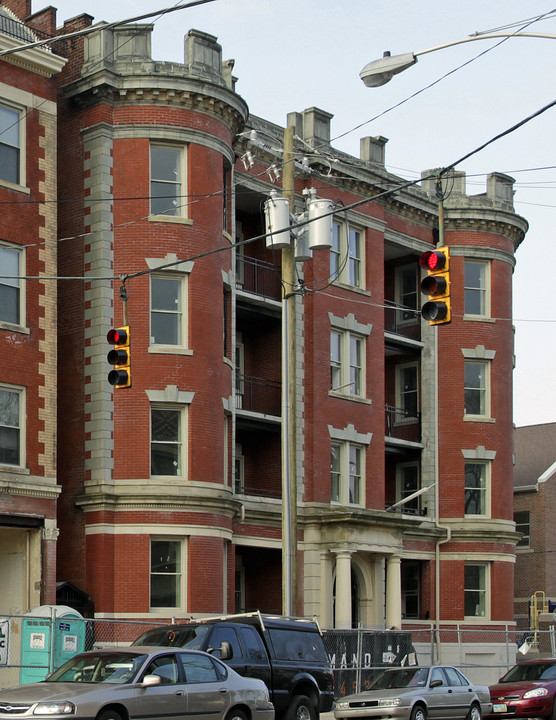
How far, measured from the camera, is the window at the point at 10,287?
31516 mm

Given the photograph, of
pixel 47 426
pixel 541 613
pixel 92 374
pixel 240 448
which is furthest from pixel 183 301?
pixel 541 613

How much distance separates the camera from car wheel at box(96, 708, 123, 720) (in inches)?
676

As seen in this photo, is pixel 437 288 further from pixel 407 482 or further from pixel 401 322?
pixel 401 322

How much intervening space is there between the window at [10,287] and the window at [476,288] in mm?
20217

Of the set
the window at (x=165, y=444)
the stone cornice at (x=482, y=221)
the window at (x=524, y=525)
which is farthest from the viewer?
the window at (x=524, y=525)

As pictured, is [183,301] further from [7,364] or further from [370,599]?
[370,599]

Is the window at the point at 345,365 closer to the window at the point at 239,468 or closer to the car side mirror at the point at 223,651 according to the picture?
the window at the point at 239,468

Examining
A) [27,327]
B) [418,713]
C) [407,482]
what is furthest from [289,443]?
[407,482]

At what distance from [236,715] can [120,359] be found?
6.49 meters

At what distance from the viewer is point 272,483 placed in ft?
134

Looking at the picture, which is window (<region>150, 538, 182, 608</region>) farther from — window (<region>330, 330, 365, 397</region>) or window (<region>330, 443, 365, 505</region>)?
window (<region>330, 330, 365, 397</region>)

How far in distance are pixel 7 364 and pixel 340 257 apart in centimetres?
1448

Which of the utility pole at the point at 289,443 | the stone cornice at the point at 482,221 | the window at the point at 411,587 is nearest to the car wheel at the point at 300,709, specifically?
the utility pole at the point at 289,443

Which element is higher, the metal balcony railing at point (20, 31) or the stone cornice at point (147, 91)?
the metal balcony railing at point (20, 31)
